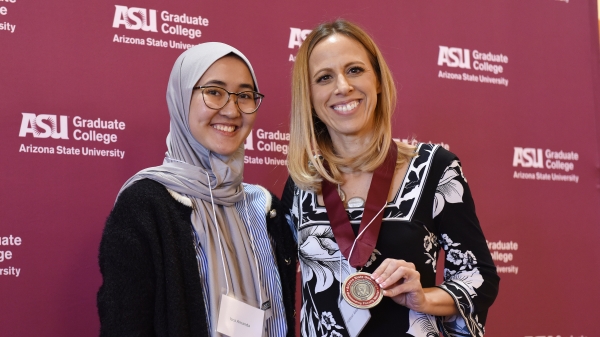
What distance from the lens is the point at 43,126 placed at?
102 inches

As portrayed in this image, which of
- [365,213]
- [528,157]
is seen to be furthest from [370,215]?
[528,157]

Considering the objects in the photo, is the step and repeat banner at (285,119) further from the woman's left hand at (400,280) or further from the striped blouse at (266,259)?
the woman's left hand at (400,280)

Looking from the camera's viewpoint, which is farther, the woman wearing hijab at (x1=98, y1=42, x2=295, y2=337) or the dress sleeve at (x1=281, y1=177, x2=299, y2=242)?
the dress sleeve at (x1=281, y1=177, x2=299, y2=242)

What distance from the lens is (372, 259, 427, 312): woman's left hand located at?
188 centimetres

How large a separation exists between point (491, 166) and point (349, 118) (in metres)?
1.67

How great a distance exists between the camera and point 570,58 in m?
3.93

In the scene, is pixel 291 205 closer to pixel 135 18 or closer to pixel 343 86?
pixel 343 86

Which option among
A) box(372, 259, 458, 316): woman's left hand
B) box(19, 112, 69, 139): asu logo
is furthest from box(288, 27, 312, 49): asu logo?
box(372, 259, 458, 316): woman's left hand

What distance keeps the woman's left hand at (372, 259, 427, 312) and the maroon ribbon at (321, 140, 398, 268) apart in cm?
12

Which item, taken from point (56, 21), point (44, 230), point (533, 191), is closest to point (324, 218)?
point (44, 230)

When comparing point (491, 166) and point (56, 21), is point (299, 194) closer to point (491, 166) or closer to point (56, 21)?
point (56, 21)

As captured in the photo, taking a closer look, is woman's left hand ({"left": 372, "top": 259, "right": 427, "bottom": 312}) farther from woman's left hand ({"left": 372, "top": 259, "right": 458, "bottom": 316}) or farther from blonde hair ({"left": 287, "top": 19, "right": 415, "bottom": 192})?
blonde hair ({"left": 287, "top": 19, "right": 415, "bottom": 192})

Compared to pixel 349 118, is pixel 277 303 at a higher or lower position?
lower

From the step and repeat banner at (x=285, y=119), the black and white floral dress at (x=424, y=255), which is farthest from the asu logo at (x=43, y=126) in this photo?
the black and white floral dress at (x=424, y=255)
